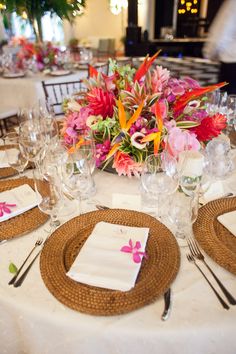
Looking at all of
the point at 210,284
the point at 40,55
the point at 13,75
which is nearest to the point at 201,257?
the point at 210,284

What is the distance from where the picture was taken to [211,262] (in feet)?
2.69

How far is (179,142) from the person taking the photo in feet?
3.40

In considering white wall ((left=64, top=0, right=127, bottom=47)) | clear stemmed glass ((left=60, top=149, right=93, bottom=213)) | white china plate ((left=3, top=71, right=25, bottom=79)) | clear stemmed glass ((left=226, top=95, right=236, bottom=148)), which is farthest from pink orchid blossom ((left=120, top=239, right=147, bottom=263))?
white wall ((left=64, top=0, right=127, bottom=47))

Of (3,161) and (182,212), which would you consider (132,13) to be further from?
(182,212)

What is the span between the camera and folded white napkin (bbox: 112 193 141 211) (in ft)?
3.54

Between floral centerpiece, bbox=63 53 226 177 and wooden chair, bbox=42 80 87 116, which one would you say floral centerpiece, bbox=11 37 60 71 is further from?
floral centerpiece, bbox=63 53 226 177

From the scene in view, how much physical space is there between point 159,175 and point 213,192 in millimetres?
228

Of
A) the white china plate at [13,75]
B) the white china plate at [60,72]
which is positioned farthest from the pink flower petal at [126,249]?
the white china plate at [13,75]

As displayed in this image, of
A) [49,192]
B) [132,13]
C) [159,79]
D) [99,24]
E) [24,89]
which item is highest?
[132,13]

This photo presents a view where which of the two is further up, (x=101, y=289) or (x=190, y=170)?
(x=190, y=170)

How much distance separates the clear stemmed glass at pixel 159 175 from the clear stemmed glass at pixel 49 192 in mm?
309

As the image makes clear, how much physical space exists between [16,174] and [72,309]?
79 cm

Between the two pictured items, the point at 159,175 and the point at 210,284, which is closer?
the point at 210,284

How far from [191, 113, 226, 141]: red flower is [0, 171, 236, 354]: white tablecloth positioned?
1.81 ft
